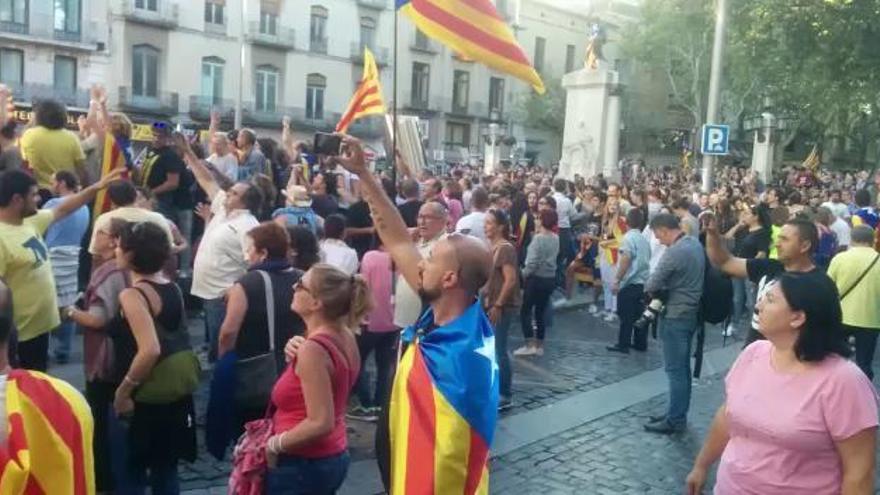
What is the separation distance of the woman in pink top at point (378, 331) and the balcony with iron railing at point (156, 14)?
116ft

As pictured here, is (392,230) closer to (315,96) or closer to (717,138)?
(717,138)

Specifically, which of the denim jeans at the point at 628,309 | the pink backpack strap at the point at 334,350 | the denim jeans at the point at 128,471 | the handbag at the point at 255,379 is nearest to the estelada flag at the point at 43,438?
A: the pink backpack strap at the point at 334,350

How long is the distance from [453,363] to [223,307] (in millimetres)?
4034

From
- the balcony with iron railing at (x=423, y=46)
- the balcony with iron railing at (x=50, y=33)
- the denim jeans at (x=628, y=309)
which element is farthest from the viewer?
the balcony with iron railing at (x=423, y=46)

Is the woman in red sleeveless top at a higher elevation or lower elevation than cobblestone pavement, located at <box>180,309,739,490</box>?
higher

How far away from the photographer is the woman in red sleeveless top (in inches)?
136

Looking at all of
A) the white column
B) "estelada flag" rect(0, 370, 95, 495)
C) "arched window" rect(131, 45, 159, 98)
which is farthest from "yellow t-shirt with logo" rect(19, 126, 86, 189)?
"arched window" rect(131, 45, 159, 98)

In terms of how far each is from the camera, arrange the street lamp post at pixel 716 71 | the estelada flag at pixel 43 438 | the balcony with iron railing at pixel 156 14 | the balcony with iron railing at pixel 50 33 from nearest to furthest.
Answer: the estelada flag at pixel 43 438 → the street lamp post at pixel 716 71 → the balcony with iron railing at pixel 50 33 → the balcony with iron railing at pixel 156 14

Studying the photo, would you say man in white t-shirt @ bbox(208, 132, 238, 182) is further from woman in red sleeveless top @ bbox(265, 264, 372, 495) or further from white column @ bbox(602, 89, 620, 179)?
white column @ bbox(602, 89, 620, 179)

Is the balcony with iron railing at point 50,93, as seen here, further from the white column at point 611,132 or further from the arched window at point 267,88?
the white column at point 611,132

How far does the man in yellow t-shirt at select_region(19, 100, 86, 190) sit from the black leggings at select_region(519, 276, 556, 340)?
14.9ft

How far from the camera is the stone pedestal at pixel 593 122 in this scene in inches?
890

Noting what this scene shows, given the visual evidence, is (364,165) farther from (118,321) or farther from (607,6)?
(607,6)

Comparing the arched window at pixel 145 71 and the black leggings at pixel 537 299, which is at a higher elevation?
the arched window at pixel 145 71
